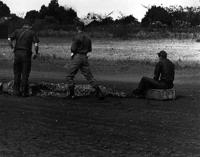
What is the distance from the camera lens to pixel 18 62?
14.1 metres

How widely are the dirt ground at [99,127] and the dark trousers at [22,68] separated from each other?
38cm

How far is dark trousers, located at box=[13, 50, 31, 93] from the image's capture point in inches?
549

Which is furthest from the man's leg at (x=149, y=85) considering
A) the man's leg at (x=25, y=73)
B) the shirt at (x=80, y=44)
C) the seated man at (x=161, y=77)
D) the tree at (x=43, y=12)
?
the tree at (x=43, y=12)

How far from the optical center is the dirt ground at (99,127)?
27.4ft

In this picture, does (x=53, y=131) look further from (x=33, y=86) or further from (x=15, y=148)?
(x=33, y=86)

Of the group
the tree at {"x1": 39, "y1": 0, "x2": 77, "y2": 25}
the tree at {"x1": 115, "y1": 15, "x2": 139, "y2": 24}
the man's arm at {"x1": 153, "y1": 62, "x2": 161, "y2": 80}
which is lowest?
the man's arm at {"x1": 153, "y1": 62, "x2": 161, "y2": 80}

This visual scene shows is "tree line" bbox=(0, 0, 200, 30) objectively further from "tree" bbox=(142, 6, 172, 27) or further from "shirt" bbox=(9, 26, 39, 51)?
"shirt" bbox=(9, 26, 39, 51)

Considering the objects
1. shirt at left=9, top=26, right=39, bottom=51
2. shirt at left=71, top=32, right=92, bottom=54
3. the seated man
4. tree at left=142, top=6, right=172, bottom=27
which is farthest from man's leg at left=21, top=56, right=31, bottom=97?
tree at left=142, top=6, right=172, bottom=27

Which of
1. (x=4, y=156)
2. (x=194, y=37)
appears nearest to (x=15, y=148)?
(x=4, y=156)

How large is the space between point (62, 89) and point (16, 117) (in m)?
4.18

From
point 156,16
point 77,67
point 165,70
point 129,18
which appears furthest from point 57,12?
point 165,70

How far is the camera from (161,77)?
13.9m

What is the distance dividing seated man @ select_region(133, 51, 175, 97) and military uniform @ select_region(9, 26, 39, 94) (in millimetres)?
2696

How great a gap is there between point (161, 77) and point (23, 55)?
3300mm
